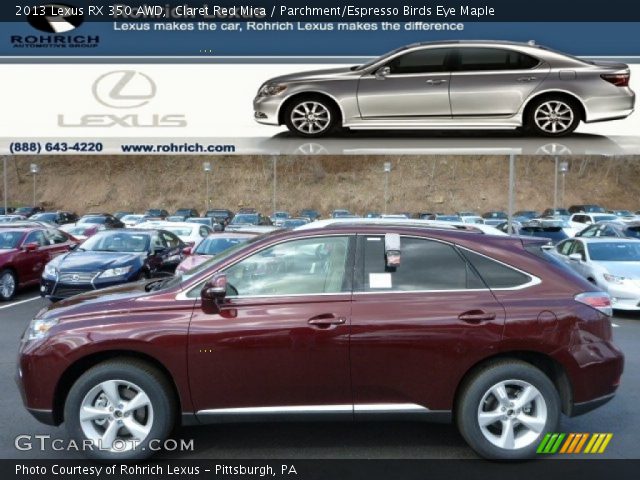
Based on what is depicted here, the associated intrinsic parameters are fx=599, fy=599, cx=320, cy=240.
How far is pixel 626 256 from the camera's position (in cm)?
1153

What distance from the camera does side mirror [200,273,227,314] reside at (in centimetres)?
407

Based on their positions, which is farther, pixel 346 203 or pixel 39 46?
pixel 346 203

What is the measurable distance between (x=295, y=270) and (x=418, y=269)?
89 centimetres

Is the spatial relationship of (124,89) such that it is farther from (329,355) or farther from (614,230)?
(614,230)

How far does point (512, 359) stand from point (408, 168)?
208 ft

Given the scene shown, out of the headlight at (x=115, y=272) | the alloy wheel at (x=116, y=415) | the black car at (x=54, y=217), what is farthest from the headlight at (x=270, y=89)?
the black car at (x=54, y=217)

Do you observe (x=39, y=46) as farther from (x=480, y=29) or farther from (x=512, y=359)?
(x=512, y=359)

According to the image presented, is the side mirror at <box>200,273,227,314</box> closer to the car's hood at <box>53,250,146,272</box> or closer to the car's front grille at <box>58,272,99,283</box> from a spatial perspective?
the car's front grille at <box>58,272,99,283</box>

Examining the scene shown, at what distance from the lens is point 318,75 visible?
692cm

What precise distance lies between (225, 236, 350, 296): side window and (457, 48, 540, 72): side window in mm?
3328
